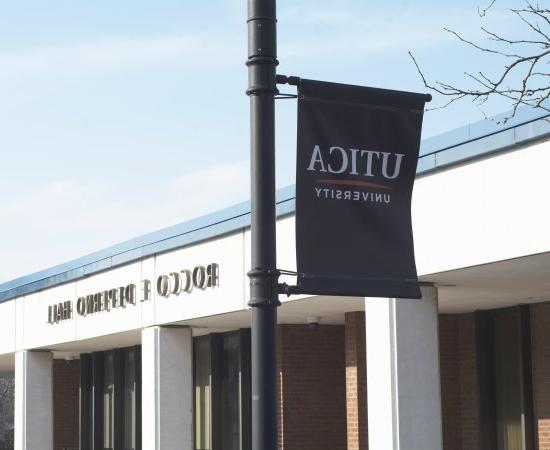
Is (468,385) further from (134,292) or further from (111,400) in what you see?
(111,400)

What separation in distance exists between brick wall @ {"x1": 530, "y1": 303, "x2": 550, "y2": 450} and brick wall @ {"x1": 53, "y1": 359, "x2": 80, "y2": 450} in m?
21.8

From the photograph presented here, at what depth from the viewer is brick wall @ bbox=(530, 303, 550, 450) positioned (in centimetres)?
2131

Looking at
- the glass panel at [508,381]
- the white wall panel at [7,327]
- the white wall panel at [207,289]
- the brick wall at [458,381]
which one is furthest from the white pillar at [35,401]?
the glass panel at [508,381]

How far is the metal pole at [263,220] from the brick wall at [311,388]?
18156 mm

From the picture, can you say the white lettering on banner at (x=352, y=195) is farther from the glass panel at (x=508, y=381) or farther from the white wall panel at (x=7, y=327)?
the white wall panel at (x=7, y=327)

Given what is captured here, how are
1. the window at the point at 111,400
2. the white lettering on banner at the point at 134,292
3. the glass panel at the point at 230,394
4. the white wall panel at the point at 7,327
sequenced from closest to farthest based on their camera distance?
1. the white lettering on banner at the point at 134,292
2. the glass panel at the point at 230,394
3. the window at the point at 111,400
4. the white wall panel at the point at 7,327

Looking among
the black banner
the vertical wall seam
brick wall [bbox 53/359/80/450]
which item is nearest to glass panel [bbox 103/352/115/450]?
brick wall [bbox 53/359/80/450]

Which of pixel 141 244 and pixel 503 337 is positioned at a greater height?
pixel 141 244

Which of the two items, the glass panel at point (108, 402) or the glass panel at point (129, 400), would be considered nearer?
the glass panel at point (129, 400)

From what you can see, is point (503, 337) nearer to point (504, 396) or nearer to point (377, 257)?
point (504, 396)

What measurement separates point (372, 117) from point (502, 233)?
7354mm

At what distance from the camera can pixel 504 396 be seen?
74.4 ft

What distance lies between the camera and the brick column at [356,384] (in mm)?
23609

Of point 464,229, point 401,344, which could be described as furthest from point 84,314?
point 464,229
